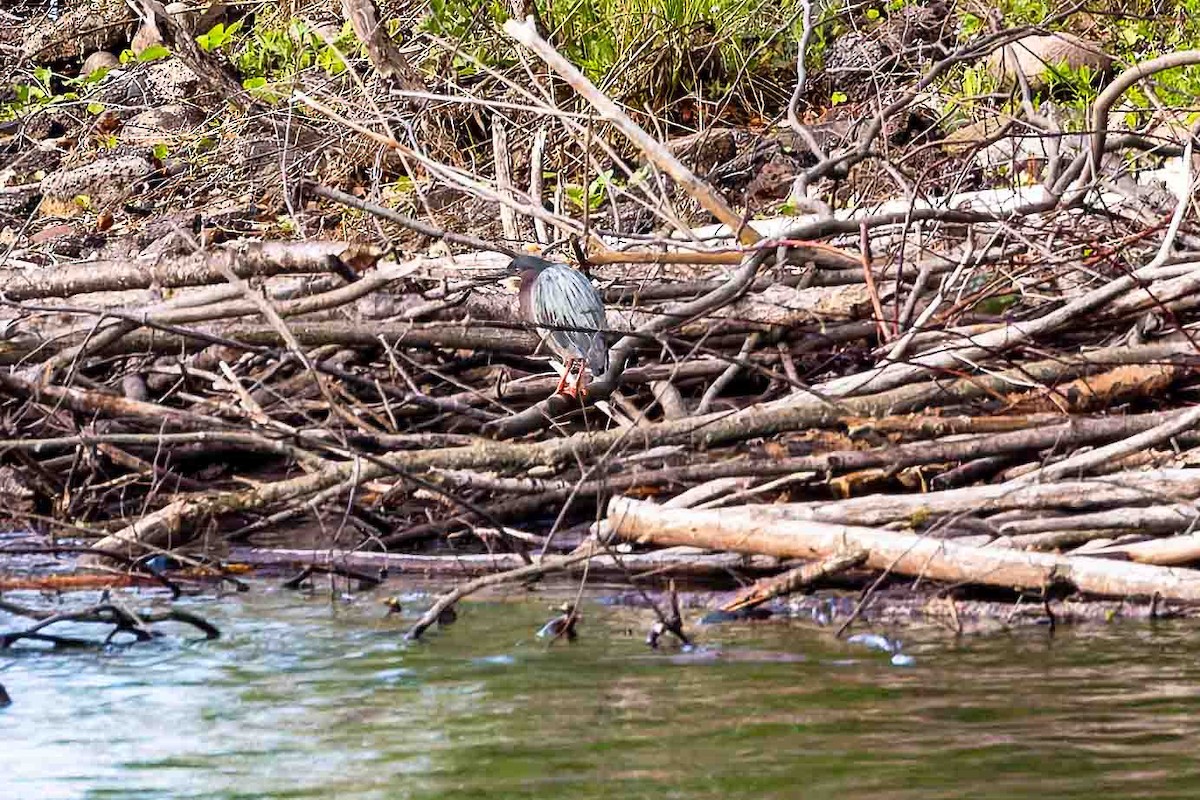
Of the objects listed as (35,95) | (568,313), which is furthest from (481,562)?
(35,95)

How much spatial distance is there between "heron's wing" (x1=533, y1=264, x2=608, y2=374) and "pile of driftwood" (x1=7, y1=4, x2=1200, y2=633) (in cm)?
12

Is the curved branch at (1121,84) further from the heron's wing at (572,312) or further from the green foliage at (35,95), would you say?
the green foliage at (35,95)

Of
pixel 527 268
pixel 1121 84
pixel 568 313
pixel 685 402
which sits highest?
pixel 1121 84

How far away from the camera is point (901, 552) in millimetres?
4340

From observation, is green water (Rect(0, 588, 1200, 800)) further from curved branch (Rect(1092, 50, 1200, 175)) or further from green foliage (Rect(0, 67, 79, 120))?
green foliage (Rect(0, 67, 79, 120))

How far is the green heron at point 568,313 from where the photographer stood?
6.19 metres

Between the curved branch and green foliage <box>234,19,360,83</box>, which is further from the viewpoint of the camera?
green foliage <box>234,19,360,83</box>

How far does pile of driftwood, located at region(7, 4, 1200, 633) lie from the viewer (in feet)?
15.3

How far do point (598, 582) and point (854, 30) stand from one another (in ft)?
22.5

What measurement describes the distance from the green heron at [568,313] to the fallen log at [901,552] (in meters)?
1.52

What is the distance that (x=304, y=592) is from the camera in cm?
522

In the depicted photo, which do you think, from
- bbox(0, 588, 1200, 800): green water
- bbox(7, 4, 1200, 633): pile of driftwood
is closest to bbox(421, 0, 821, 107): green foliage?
bbox(7, 4, 1200, 633): pile of driftwood

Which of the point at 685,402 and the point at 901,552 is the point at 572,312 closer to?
→ the point at 685,402

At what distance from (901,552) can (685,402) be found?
2.11 meters
